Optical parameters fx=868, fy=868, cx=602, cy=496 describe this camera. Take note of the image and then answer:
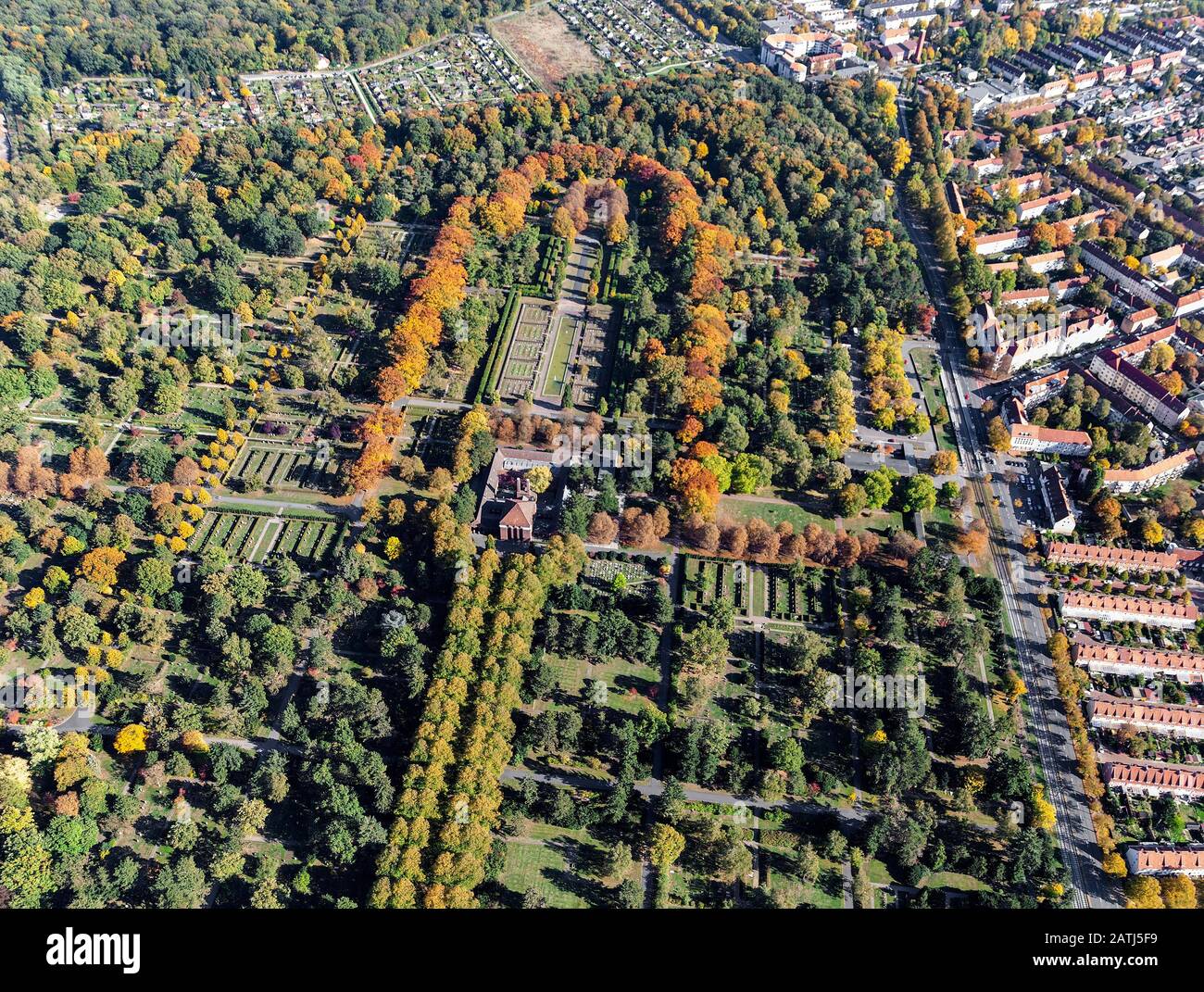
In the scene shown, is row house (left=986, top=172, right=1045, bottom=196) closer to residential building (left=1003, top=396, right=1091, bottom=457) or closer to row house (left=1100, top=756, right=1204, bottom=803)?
residential building (left=1003, top=396, right=1091, bottom=457)

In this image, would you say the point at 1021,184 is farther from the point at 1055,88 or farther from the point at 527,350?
the point at 527,350

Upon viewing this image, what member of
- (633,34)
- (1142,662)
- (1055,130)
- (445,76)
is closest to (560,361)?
(1142,662)

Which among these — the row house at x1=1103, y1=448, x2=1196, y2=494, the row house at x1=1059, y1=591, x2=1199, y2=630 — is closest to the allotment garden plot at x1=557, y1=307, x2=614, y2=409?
the row house at x1=1059, y1=591, x2=1199, y2=630

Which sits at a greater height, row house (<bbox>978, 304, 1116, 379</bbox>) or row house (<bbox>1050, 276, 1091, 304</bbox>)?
row house (<bbox>1050, 276, 1091, 304</bbox>)

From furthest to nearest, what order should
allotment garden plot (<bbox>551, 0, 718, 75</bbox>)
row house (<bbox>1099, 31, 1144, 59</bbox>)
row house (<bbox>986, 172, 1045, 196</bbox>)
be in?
1. allotment garden plot (<bbox>551, 0, 718, 75</bbox>)
2. row house (<bbox>1099, 31, 1144, 59</bbox>)
3. row house (<bbox>986, 172, 1045, 196</bbox>)

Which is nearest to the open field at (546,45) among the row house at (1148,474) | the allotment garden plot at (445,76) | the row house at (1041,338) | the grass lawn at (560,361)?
the allotment garden plot at (445,76)

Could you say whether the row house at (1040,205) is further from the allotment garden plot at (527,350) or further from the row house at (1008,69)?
the allotment garden plot at (527,350)
